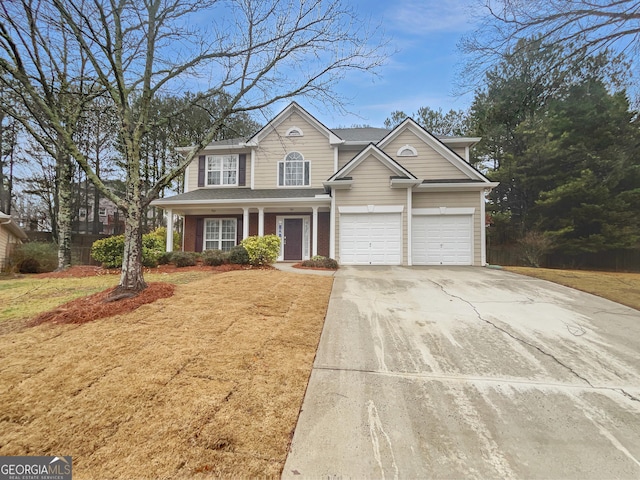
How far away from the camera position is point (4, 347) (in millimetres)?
3562

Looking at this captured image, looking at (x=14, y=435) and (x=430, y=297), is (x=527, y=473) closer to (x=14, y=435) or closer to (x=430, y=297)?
(x=14, y=435)

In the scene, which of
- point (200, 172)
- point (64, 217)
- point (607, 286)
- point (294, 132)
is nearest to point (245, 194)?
point (200, 172)

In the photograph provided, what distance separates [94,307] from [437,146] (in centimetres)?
1359

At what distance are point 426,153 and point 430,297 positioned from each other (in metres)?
9.16

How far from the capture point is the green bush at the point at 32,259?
11484 mm

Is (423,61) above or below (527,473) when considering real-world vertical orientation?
above

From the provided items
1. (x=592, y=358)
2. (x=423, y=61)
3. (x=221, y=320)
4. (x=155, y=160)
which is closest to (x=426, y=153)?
(x=423, y=61)

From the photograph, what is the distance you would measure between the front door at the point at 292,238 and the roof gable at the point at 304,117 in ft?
14.0

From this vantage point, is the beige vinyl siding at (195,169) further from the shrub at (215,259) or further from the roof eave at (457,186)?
the roof eave at (457,186)

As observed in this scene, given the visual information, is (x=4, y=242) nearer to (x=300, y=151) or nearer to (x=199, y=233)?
(x=199, y=233)

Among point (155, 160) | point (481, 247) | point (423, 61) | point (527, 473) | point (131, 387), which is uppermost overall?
point (155, 160)

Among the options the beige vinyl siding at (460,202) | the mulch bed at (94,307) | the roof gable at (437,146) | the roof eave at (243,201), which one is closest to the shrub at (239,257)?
the roof eave at (243,201)

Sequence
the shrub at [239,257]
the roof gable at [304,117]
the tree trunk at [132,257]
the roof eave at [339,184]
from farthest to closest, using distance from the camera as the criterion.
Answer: the roof gable at [304,117] → the roof eave at [339,184] → the shrub at [239,257] → the tree trunk at [132,257]

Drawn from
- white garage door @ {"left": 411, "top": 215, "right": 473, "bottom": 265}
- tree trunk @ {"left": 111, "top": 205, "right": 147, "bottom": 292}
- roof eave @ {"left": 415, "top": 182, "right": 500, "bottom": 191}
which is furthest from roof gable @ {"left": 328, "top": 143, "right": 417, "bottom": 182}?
tree trunk @ {"left": 111, "top": 205, "right": 147, "bottom": 292}
